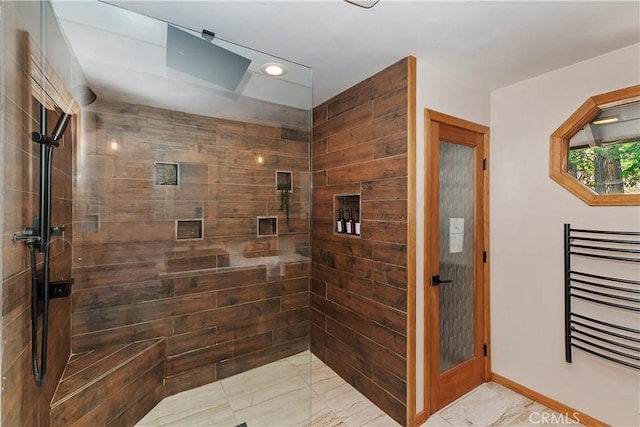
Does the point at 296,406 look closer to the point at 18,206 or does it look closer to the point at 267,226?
the point at 267,226

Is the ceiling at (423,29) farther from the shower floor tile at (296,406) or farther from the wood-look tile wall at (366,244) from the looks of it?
the shower floor tile at (296,406)

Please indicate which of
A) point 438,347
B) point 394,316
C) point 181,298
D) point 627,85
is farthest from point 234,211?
point 627,85

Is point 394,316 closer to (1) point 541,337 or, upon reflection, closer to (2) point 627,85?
(1) point 541,337

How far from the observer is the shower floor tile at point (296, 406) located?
202cm

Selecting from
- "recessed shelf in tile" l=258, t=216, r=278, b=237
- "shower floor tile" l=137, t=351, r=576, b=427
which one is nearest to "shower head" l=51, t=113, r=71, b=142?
"recessed shelf in tile" l=258, t=216, r=278, b=237

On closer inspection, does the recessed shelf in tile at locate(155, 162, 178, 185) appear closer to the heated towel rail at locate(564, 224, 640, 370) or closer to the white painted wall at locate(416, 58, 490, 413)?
the white painted wall at locate(416, 58, 490, 413)

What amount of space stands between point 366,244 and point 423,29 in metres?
1.50

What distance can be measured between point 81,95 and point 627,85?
3.48 m

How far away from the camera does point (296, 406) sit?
2.20 m

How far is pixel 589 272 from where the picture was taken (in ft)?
6.51

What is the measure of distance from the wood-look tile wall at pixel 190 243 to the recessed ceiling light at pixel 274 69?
0.47 metres

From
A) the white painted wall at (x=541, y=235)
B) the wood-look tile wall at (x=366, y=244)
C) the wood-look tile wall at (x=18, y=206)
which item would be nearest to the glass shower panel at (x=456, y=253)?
the white painted wall at (x=541, y=235)

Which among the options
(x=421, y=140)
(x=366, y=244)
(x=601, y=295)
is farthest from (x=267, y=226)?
(x=601, y=295)

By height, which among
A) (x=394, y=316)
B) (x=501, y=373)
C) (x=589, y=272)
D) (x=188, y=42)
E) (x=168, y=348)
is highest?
(x=188, y=42)
